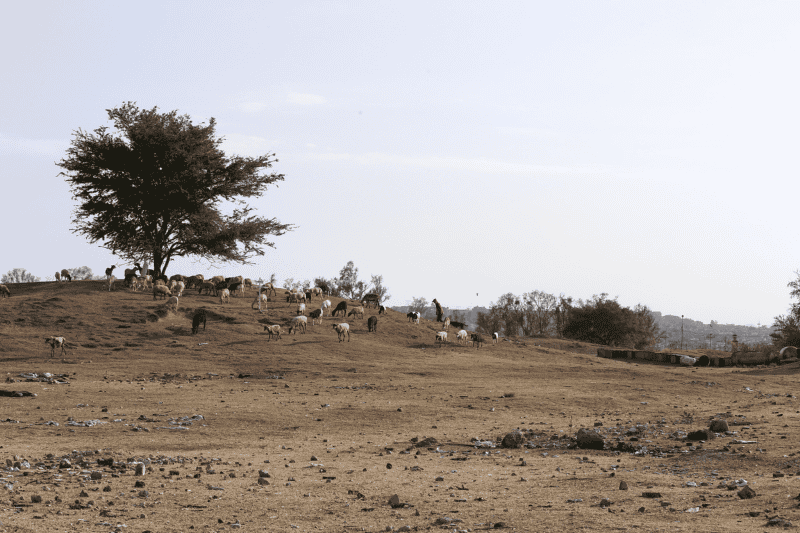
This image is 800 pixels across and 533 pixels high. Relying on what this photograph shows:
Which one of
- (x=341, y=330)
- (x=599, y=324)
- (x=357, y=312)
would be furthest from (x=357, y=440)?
(x=599, y=324)

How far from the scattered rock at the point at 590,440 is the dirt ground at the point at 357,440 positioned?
228 mm

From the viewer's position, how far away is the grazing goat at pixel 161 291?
44.0m

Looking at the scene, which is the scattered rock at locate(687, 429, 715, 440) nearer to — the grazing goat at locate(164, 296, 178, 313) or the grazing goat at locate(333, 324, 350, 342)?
the grazing goat at locate(333, 324, 350, 342)

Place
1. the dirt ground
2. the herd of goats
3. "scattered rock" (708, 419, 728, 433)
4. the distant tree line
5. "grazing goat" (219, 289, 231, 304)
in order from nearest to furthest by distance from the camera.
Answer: the dirt ground
"scattered rock" (708, 419, 728, 433)
the herd of goats
"grazing goat" (219, 289, 231, 304)
the distant tree line

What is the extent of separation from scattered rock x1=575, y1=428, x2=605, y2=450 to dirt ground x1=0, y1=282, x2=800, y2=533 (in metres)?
0.23

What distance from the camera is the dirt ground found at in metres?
9.64

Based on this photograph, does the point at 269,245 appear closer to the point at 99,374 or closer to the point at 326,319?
the point at 326,319

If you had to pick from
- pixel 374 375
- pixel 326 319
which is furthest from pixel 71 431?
pixel 326 319

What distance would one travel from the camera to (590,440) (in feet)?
51.3

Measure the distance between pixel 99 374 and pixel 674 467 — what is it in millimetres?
22265

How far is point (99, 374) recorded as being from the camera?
2769 centimetres

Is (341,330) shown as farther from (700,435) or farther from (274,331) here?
(700,435)

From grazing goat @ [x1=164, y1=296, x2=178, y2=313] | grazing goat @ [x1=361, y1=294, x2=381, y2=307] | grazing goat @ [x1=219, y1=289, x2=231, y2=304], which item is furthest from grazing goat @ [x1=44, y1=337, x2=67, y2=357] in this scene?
grazing goat @ [x1=361, y1=294, x2=381, y2=307]

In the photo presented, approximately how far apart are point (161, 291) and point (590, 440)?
34.4 meters
